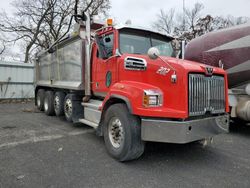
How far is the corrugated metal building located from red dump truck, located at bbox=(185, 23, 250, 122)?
1193cm

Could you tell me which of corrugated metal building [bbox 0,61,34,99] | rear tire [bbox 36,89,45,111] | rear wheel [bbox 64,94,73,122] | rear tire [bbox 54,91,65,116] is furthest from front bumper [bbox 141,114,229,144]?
corrugated metal building [bbox 0,61,34,99]

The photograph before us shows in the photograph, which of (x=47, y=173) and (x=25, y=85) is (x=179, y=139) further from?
(x=25, y=85)

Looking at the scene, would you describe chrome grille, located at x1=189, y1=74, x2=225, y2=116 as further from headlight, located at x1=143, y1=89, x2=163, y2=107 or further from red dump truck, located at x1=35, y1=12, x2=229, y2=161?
headlight, located at x1=143, y1=89, x2=163, y2=107

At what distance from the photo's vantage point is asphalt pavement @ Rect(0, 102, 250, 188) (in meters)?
3.08

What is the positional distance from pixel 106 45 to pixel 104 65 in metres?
0.45

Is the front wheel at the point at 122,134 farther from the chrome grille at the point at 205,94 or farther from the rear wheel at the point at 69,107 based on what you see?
the rear wheel at the point at 69,107

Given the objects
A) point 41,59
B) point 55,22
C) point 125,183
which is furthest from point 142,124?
point 55,22

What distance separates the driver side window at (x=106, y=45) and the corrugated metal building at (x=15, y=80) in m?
10.9

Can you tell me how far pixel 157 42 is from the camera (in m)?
4.77

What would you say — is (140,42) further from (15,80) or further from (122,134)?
(15,80)

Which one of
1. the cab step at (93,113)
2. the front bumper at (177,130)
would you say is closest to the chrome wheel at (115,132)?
the front bumper at (177,130)

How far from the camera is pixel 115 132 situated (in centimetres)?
395

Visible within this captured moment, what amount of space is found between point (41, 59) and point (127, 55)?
6422 millimetres

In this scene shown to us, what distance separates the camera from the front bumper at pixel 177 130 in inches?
124
